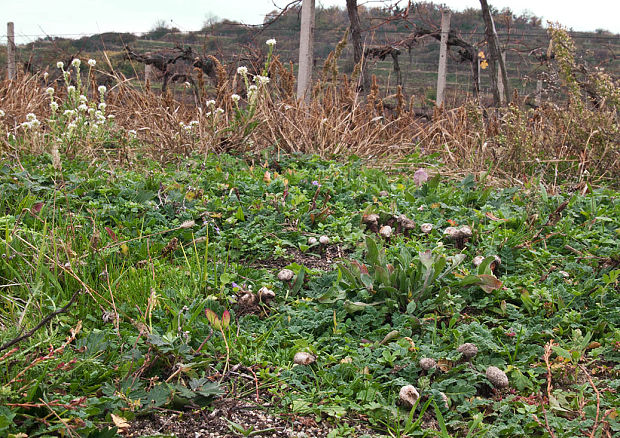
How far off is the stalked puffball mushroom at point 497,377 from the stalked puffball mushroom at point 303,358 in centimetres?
64

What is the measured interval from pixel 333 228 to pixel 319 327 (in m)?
0.91

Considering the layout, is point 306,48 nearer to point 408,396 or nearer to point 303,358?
point 303,358

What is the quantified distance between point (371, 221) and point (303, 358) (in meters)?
1.23

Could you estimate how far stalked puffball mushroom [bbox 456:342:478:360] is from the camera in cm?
188

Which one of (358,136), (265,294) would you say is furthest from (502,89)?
(265,294)

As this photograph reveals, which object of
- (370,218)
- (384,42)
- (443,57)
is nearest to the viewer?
(370,218)

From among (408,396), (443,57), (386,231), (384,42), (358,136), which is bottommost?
(408,396)

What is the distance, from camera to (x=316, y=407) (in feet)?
5.53

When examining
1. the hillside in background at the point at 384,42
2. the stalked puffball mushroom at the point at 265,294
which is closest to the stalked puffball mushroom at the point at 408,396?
the stalked puffball mushroom at the point at 265,294

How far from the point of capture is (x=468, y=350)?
1.87m

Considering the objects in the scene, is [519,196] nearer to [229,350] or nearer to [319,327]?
[319,327]

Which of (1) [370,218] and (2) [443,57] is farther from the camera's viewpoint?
(2) [443,57]

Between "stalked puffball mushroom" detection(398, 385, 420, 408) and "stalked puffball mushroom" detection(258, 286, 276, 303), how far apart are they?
744mm

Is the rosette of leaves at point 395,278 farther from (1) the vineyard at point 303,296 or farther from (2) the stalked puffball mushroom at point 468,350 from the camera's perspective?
(2) the stalked puffball mushroom at point 468,350
